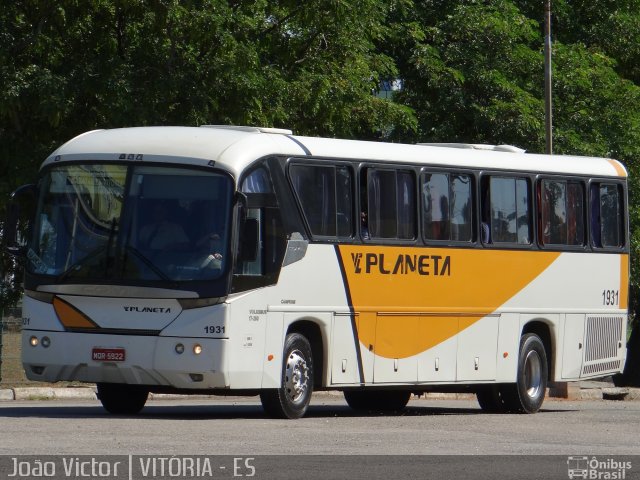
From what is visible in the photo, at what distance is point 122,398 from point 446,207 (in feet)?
15.0

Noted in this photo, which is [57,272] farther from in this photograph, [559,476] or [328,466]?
[559,476]

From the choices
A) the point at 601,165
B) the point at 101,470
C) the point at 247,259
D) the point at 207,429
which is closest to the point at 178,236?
the point at 247,259

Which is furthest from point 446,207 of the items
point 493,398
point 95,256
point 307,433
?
point 307,433

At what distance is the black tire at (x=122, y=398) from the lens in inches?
719

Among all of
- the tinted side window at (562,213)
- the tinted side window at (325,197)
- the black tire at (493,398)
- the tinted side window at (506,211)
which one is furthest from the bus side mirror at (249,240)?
the tinted side window at (562,213)

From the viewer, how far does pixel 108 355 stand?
16797mm

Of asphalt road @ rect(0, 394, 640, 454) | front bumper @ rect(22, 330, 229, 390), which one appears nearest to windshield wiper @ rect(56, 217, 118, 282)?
front bumper @ rect(22, 330, 229, 390)

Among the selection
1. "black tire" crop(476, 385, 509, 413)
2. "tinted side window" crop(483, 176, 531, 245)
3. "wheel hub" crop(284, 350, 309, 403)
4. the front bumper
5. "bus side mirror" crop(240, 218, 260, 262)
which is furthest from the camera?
"black tire" crop(476, 385, 509, 413)

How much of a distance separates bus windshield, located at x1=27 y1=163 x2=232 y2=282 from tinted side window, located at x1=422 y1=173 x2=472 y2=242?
12.0 ft

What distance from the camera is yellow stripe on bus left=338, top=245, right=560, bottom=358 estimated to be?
18906mm

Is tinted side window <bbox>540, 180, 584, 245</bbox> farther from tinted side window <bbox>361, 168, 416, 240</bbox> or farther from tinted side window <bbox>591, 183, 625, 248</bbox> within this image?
tinted side window <bbox>361, 168, 416, 240</bbox>

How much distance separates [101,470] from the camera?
36.8 feet

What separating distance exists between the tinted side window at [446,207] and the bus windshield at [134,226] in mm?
3647

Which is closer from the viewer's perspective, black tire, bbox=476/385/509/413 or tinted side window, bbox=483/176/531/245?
tinted side window, bbox=483/176/531/245
